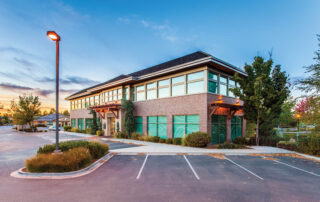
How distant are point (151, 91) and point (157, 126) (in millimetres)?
4389

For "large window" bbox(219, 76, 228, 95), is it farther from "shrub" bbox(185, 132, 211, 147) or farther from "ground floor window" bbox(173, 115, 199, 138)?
"shrub" bbox(185, 132, 211, 147)

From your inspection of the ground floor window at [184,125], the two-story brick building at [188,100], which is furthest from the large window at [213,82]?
the ground floor window at [184,125]

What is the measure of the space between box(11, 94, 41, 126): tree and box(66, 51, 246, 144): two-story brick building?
28.8 m

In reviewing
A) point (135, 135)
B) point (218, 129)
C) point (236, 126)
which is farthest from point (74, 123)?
point (236, 126)

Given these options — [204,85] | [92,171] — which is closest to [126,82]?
[204,85]

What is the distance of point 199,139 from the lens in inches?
526

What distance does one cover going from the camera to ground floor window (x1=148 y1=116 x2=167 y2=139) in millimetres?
17422

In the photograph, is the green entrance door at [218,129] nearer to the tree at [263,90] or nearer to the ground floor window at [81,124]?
the tree at [263,90]

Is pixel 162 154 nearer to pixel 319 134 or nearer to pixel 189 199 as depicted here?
pixel 189 199

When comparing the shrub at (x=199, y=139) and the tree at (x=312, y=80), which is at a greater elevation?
the tree at (x=312, y=80)

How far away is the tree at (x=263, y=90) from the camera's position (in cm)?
1368

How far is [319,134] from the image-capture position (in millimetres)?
11406

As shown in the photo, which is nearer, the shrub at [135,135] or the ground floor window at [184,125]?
the ground floor window at [184,125]

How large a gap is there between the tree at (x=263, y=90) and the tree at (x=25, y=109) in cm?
4429
